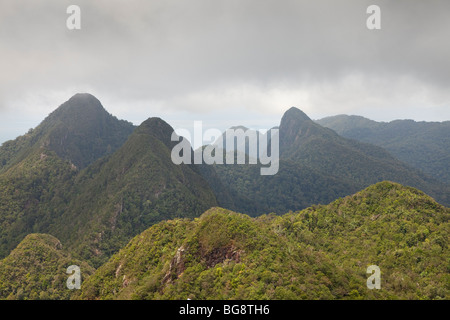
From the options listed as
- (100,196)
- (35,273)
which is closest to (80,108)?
(100,196)

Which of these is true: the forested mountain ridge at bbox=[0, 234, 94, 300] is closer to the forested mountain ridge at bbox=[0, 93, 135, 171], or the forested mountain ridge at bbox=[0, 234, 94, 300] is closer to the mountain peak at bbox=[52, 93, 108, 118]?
the forested mountain ridge at bbox=[0, 93, 135, 171]

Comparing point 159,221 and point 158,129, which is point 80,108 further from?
point 159,221

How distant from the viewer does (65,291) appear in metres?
51.1

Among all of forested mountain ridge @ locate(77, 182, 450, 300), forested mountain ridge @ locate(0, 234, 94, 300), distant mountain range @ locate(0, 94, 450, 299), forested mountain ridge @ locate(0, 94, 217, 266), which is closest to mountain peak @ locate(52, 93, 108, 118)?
distant mountain range @ locate(0, 94, 450, 299)

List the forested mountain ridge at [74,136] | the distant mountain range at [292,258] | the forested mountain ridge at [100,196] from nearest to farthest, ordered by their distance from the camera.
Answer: the distant mountain range at [292,258]
the forested mountain ridge at [100,196]
the forested mountain ridge at [74,136]

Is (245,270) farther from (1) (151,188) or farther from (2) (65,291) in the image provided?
(1) (151,188)

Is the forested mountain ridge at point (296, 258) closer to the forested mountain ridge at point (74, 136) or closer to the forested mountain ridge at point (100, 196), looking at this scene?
the forested mountain ridge at point (100, 196)

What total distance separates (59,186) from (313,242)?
115 meters

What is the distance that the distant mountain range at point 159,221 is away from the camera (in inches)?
1121

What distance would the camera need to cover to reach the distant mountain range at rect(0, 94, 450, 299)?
2848 cm

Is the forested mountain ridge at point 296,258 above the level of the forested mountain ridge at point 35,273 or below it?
above

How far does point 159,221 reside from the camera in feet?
319

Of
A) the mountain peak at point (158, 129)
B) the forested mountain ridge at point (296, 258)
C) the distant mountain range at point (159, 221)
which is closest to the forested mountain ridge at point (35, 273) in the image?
the distant mountain range at point (159, 221)
